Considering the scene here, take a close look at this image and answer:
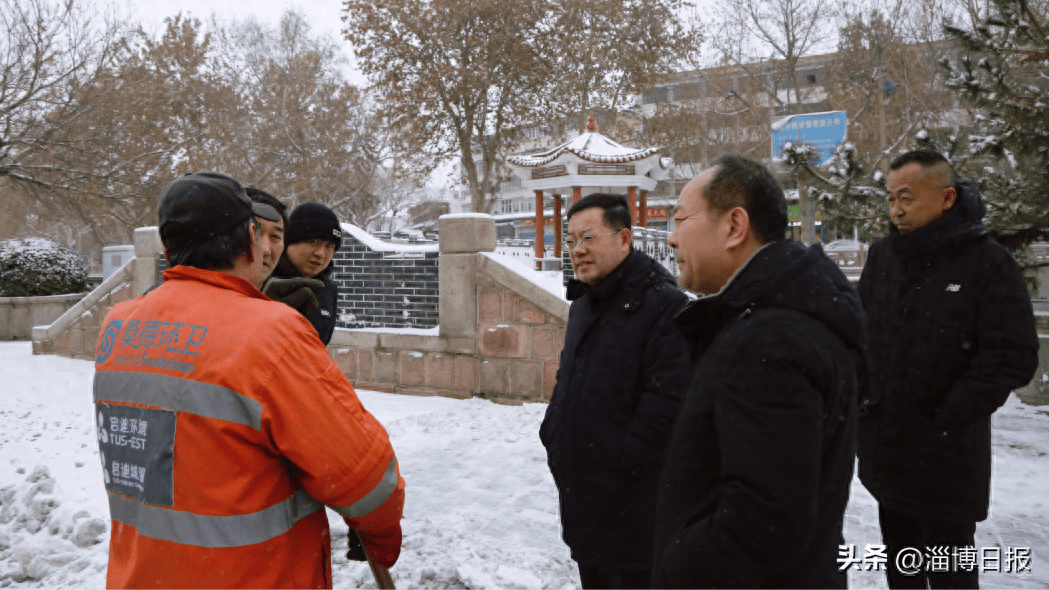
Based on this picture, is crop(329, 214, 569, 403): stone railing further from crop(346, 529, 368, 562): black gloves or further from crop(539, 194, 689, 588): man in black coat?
crop(346, 529, 368, 562): black gloves

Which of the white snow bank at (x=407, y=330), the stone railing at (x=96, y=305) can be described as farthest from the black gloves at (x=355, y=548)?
the stone railing at (x=96, y=305)

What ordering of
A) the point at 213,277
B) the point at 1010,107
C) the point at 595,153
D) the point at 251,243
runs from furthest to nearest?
the point at 595,153 → the point at 1010,107 → the point at 251,243 → the point at 213,277

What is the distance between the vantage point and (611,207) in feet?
9.57

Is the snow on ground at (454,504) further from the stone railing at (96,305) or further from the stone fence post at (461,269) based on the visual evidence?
the stone railing at (96,305)

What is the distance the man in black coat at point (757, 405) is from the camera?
1351 mm

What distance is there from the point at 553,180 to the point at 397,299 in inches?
267

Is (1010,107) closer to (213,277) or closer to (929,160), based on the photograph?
(929,160)

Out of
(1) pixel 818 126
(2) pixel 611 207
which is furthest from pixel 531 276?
(1) pixel 818 126

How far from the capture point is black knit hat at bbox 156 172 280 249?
1684 mm

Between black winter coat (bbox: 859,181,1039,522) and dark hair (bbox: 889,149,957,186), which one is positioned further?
dark hair (bbox: 889,149,957,186)

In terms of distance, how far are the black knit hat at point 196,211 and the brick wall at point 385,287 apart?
666 cm

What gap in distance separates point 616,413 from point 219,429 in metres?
1.42

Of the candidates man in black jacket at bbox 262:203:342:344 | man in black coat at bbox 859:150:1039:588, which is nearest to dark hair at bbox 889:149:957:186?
man in black coat at bbox 859:150:1039:588

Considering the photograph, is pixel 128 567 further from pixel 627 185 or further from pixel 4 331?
pixel 4 331
